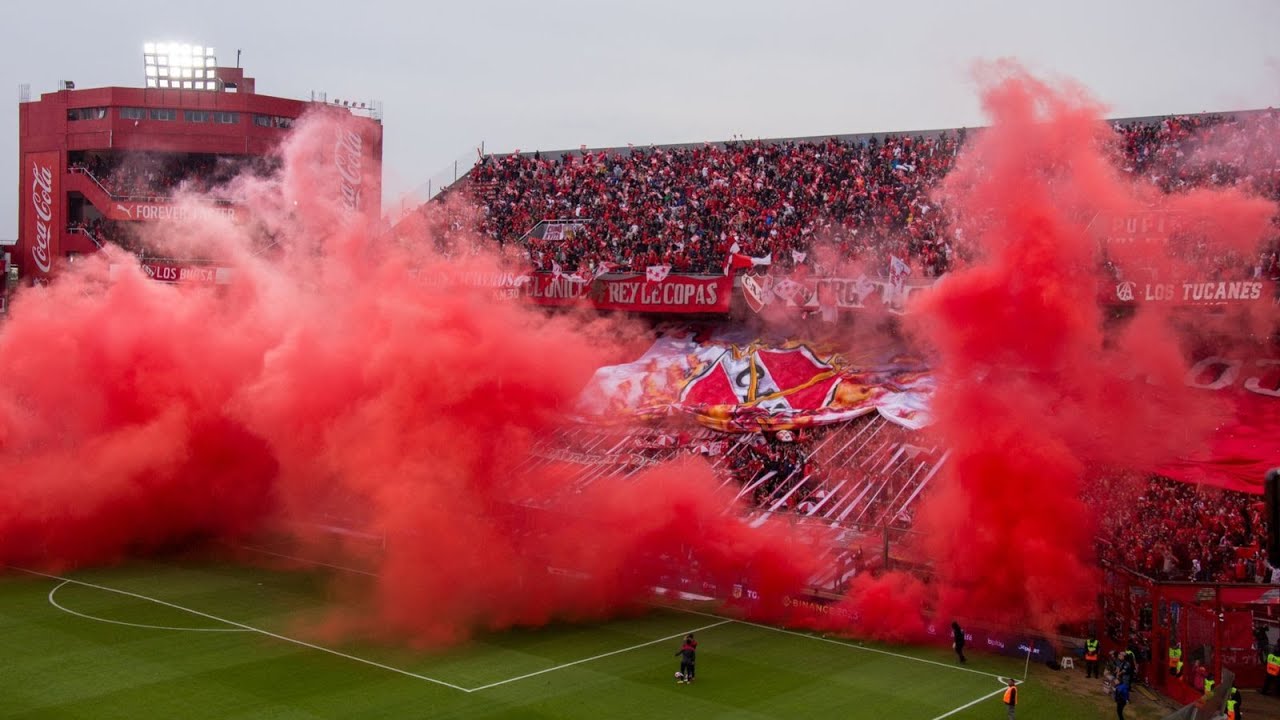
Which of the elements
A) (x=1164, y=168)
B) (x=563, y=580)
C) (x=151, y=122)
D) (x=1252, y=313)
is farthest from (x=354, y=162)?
(x=1252, y=313)

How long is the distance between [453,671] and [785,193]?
74.3ft

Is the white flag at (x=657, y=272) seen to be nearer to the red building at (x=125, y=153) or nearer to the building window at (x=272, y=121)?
the red building at (x=125, y=153)

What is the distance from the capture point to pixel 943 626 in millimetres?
26141

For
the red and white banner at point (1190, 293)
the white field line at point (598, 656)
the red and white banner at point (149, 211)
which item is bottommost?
the white field line at point (598, 656)

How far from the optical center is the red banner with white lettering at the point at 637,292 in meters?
37.1

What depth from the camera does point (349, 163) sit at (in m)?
46.3

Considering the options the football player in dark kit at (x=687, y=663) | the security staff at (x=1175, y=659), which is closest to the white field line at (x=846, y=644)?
the security staff at (x=1175, y=659)

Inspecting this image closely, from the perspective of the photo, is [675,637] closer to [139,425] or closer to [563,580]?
[563,580]

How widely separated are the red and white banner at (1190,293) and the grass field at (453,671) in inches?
362

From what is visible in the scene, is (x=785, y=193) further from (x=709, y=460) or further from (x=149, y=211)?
(x=149, y=211)

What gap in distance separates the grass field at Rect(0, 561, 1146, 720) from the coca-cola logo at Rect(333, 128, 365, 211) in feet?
52.5

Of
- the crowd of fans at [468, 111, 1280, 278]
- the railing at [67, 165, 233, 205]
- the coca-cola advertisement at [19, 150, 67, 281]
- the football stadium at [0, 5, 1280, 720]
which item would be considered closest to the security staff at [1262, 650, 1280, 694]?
the football stadium at [0, 5, 1280, 720]

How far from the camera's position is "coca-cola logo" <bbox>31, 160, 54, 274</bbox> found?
2388 inches

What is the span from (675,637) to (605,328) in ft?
48.7
